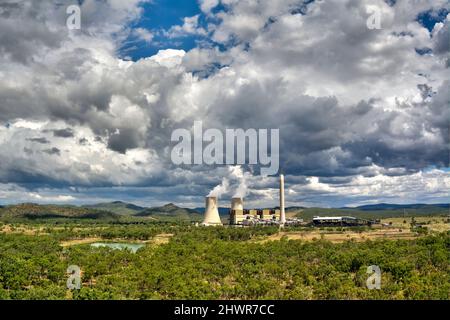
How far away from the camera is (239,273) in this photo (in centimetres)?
8269

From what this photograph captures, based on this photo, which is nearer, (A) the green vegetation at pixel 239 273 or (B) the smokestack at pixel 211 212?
(A) the green vegetation at pixel 239 273

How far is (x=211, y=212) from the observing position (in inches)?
7219

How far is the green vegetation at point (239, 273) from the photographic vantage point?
6331 centimetres

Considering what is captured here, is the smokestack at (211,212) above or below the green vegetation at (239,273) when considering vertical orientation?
above

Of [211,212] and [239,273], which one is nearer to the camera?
[239,273]

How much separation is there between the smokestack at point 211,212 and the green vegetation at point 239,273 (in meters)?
59.0

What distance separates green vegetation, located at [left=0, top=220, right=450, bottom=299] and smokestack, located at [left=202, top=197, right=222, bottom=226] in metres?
59.0

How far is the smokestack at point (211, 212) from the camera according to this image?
583 feet

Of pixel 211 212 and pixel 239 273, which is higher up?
pixel 211 212

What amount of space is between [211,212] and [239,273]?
101 m
